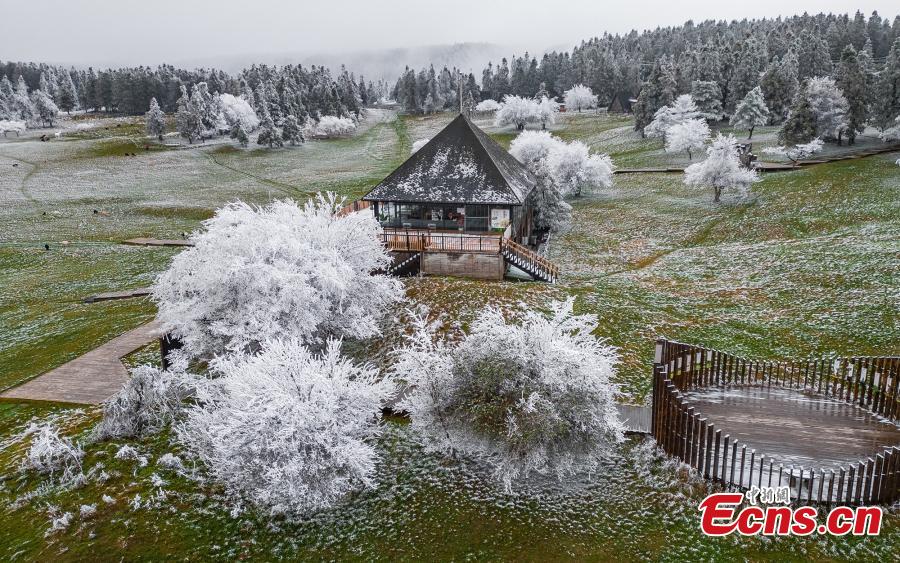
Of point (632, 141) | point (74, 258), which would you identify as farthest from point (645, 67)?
point (74, 258)

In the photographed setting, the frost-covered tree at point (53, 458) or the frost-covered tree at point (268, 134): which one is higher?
the frost-covered tree at point (268, 134)

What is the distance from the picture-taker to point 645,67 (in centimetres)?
13338

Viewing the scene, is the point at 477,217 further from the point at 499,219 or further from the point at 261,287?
the point at 261,287

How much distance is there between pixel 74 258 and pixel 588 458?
138 ft

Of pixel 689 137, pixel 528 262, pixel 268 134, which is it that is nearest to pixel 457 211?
pixel 528 262

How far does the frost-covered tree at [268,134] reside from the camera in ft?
312

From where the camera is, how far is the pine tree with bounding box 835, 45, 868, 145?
5635 cm

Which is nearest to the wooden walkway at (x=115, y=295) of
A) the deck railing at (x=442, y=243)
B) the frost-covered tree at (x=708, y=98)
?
the deck railing at (x=442, y=243)

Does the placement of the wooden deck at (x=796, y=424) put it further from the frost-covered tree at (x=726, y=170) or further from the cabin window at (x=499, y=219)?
the frost-covered tree at (x=726, y=170)

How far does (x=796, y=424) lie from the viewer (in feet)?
50.2

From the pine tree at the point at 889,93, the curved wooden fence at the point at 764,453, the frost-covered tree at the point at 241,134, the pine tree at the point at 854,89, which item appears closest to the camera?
the curved wooden fence at the point at 764,453

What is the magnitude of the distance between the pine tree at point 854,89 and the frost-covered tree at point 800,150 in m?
4.85

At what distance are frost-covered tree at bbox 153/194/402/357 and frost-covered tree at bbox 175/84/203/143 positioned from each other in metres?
88.3

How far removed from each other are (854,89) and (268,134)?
79025 mm
